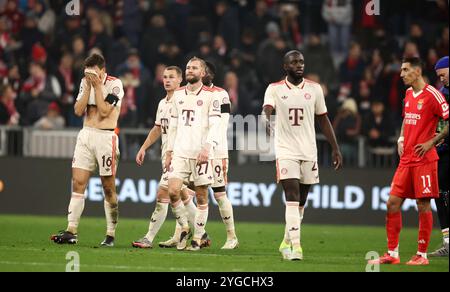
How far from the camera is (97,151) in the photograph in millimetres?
14320

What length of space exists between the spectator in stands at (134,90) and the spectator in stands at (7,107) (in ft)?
7.42

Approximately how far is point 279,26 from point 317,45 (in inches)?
55.7

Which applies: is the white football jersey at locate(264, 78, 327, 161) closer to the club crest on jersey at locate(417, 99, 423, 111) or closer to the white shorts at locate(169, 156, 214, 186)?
the club crest on jersey at locate(417, 99, 423, 111)

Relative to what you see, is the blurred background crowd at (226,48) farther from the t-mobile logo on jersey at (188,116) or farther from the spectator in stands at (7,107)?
the t-mobile logo on jersey at (188,116)

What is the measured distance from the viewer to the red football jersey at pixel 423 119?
12.5 meters

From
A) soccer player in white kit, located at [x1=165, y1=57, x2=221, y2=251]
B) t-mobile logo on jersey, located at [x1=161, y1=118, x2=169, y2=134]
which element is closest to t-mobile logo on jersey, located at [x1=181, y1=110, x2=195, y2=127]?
soccer player in white kit, located at [x1=165, y1=57, x2=221, y2=251]

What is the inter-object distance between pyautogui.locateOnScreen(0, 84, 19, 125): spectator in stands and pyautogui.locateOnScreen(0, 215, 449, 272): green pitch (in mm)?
2611

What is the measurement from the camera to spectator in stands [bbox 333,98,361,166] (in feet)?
69.9

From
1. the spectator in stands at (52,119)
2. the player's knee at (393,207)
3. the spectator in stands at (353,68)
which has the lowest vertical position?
the player's knee at (393,207)

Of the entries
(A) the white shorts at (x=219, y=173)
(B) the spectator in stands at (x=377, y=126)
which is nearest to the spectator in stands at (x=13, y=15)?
(B) the spectator in stands at (x=377, y=126)

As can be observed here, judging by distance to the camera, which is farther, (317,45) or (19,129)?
(317,45)

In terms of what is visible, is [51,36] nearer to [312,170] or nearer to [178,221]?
[178,221]
